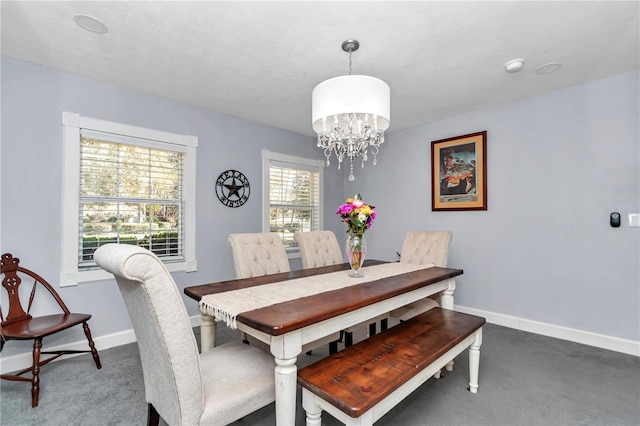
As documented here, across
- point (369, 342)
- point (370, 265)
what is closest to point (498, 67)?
point (370, 265)

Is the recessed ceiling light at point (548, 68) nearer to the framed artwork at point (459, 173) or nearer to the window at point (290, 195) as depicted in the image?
the framed artwork at point (459, 173)

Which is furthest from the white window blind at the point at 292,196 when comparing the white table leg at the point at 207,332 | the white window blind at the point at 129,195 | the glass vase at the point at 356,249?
the white table leg at the point at 207,332

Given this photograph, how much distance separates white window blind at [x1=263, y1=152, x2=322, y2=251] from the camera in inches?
169

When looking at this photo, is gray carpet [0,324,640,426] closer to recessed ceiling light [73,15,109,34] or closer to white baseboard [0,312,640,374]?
white baseboard [0,312,640,374]

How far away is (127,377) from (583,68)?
4.49 metres

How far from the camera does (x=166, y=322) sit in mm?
1136

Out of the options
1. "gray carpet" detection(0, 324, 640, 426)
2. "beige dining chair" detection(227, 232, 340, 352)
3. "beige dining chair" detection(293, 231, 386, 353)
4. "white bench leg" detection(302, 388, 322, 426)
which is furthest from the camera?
"beige dining chair" detection(293, 231, 386, 353)

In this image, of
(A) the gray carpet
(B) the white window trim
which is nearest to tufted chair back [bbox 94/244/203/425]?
(A) the gray carpet

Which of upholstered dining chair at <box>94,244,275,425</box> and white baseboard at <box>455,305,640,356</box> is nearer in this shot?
upholstered dining chair at <box>94,244,275,425</box>

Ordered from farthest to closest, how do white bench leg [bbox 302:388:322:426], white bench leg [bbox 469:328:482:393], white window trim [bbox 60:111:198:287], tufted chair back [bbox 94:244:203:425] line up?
white window trim [bbox 60:111:198:287] < white bench leg [bbox 469:328:482:393] < white bench leg [bbox 302:388:322:426] < tufted chair back [bbox 94:244:203:425]

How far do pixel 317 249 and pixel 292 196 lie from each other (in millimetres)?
1669

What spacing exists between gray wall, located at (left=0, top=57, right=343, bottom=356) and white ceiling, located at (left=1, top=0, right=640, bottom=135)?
165 millimetres

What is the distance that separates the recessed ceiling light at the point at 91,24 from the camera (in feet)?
6.48

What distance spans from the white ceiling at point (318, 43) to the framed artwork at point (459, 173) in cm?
71
